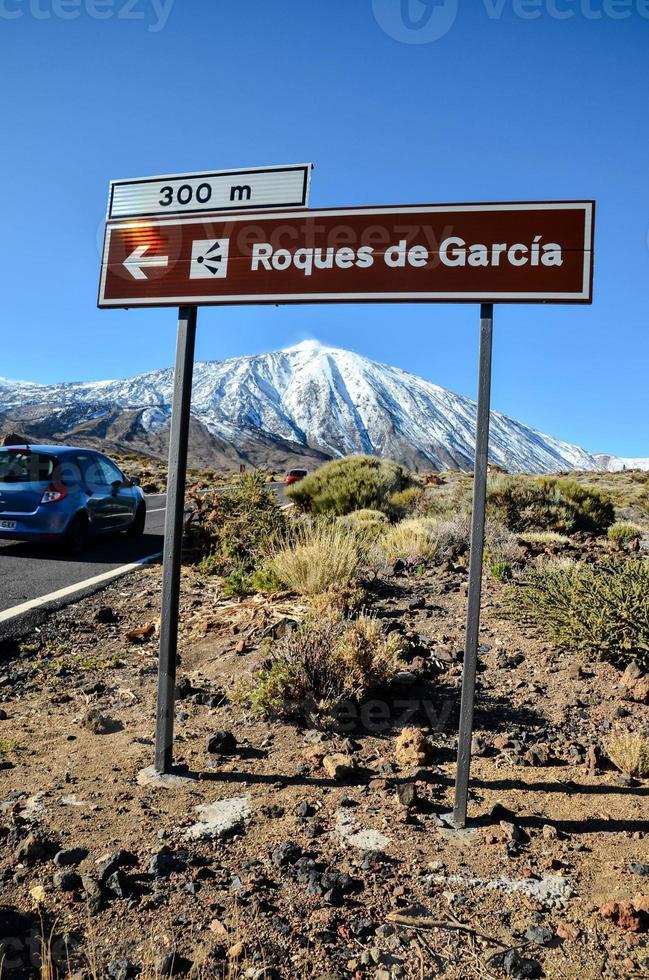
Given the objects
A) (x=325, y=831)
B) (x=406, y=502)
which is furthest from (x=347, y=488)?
(x=325, y=831)

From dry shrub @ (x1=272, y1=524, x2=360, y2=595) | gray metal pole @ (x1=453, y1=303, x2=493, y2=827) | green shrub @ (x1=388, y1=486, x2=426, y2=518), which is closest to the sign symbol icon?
gray metal pole @ (x1=453, y1=303, x2=493, y2=827)

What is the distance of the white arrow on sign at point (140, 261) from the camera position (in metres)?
3.45

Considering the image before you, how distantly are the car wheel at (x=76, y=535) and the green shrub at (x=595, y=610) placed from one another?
6.18m

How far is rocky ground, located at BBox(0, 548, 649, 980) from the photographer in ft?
7.32

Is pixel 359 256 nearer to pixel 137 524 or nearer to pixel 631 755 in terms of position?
pixel 631 755

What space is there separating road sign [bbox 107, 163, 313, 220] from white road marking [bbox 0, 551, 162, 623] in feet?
13.3

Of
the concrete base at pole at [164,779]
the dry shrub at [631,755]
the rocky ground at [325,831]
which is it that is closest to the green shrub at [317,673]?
the rocky ground at [325,831]

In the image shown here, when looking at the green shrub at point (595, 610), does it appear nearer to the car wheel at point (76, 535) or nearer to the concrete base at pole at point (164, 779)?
the concrete base at pole at point (164, 779)

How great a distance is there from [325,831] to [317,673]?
4.32 ft

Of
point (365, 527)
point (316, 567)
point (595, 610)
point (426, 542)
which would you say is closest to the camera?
point (595, 610)

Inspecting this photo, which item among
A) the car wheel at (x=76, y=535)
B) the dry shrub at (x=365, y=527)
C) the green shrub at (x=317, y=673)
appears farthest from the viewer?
the car wheel at (x=76, y=535)

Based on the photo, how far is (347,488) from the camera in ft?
47.8

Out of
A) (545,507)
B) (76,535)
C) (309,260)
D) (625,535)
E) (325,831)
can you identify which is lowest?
(325,831)

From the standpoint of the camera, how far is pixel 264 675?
4191 millimetres
